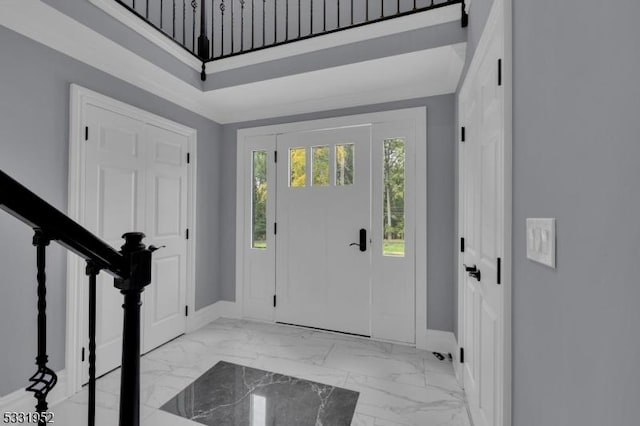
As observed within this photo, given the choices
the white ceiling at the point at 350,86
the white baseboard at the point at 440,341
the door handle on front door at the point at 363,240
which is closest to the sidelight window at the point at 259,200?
the white ceiling at the point at 350,86

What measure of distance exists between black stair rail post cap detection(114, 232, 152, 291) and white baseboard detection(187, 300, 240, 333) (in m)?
2.53

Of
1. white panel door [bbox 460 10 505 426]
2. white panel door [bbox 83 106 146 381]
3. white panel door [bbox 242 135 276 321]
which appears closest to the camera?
white panel door [bbox 460 10 505 426]

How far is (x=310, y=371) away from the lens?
7.92ft

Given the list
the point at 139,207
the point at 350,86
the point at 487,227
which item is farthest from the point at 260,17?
the point at 487,227

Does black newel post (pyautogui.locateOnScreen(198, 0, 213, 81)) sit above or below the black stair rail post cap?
above

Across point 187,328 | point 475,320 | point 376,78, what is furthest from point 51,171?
point 475,320

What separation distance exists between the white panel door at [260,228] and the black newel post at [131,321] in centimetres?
243

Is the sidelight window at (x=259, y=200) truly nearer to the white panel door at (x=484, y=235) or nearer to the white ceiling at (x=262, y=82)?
the white ceiling at (x=262, y=82)

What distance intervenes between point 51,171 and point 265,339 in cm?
226

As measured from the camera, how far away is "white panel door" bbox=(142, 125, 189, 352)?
2.78 meters

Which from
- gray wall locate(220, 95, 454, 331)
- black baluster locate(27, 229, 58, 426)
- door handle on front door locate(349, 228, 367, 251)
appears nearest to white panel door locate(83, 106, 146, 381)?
black baluster locate(27, 229, 58, 426)
